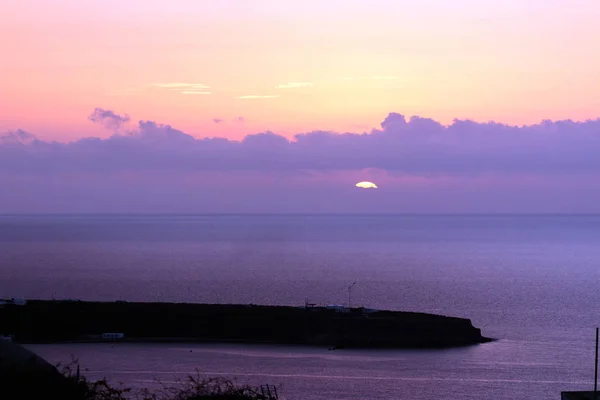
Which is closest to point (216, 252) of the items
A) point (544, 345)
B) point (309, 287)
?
point (309, 287)

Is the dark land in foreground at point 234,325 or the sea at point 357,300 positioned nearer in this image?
the sea at point 357,300

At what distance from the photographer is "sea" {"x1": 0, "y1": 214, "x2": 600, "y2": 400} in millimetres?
40281

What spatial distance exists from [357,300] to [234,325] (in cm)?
2284

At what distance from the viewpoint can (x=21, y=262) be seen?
122 meters

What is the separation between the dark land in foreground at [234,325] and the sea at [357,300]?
2.20 meters

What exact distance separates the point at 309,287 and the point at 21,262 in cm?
5635

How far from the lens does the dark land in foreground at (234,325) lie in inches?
2063

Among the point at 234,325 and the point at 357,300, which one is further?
the point at 357,300

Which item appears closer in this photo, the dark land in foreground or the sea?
the sea

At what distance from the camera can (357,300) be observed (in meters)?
76.1

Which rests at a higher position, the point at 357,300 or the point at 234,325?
the point at 357,300

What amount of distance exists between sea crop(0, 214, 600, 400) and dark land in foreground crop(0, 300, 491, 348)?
2.20m

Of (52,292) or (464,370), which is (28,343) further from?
(52,292)

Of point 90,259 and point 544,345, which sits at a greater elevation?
point 90,259
